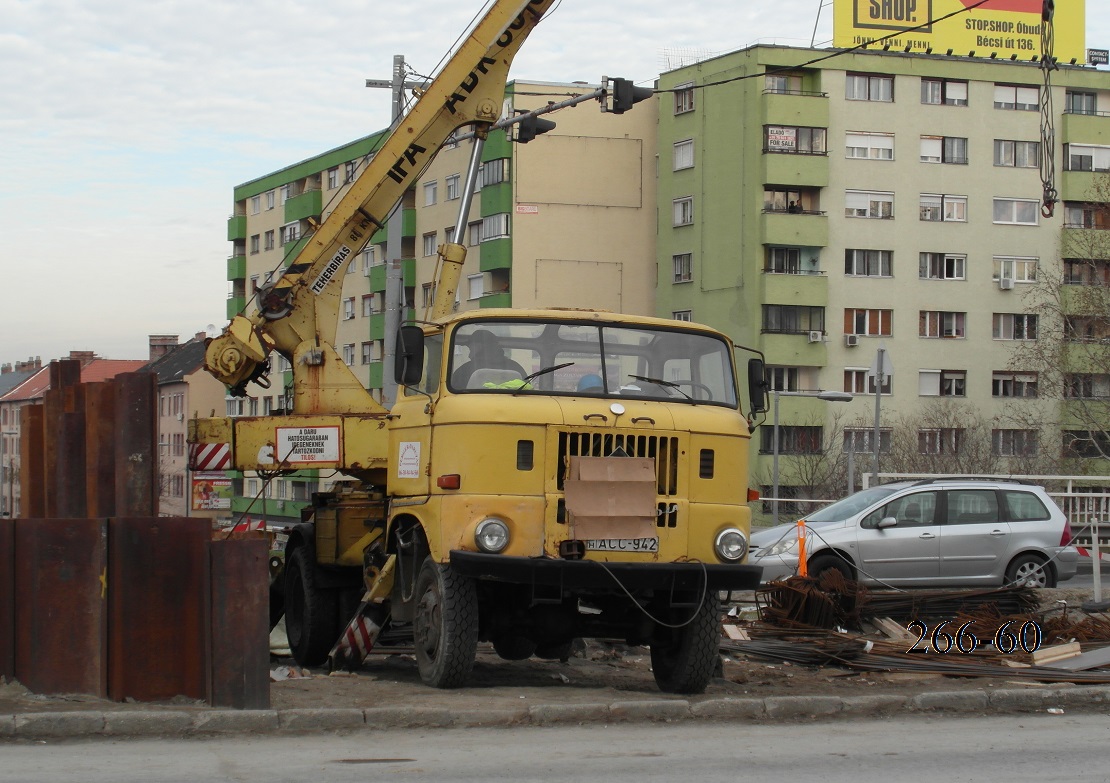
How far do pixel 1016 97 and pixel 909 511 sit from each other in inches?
1786

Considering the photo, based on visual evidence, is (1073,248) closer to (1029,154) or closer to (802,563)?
(1029,154)

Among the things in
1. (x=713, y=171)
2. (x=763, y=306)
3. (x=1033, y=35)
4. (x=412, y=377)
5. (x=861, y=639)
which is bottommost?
(x=861, y=639)

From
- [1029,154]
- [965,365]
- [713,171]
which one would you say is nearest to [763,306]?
[713,171]

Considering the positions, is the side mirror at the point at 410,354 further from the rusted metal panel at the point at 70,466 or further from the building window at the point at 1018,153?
the building window at the point at 1018,153

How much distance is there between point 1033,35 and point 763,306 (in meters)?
16.4

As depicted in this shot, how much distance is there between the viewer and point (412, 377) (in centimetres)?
1104

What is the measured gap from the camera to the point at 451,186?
66.2m

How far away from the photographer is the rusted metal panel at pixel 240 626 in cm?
905

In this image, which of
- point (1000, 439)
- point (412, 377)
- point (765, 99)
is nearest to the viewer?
point (412, 377)

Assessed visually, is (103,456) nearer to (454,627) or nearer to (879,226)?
(454,627)

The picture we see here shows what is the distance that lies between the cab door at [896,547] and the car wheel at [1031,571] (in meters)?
1.18

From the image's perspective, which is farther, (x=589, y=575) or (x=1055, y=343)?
(x=1055, y=343)

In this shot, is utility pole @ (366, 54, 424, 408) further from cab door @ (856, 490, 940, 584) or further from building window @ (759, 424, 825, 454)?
building window @ (759, 424, 825, 454)

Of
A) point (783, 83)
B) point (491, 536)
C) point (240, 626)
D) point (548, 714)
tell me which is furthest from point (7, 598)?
point (783, 83)
